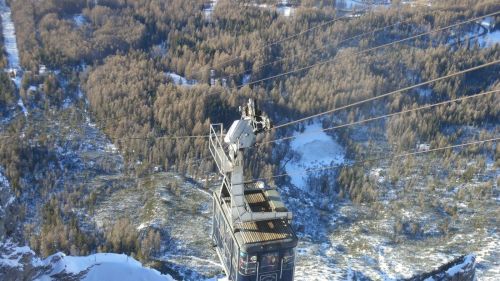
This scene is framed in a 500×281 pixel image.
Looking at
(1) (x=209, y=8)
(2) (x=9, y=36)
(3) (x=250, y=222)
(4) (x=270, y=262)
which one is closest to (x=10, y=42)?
(2) (x=9, y=36)

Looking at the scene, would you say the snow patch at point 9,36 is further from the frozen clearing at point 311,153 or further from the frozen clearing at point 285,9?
the frozen clearing at point 285,9

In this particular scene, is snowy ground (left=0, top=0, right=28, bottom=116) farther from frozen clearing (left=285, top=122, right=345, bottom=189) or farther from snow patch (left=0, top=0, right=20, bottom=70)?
frozen clearing (left=285, top=122, right=345, bottom=189)

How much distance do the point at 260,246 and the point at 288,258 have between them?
185 cm

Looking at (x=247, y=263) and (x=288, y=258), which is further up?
(x=247, y=263)

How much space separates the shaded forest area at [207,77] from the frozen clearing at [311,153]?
Result: 1.77 m

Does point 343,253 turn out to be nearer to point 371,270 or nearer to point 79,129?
point 371,270

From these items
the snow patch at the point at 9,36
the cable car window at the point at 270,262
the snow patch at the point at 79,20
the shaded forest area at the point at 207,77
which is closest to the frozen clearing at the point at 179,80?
the shaded forest area at the point at 207,77

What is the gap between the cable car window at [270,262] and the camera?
2536cm

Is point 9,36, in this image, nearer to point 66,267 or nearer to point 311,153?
point 311,153

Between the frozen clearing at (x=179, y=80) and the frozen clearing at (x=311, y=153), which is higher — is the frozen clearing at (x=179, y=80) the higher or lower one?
the higher one

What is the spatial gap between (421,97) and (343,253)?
37.0m

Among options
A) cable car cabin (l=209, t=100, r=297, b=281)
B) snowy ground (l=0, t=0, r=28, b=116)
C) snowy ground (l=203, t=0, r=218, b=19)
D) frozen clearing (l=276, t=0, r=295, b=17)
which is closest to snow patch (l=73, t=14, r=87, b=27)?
snowy ground (l=0, t=0, r=28, b=116)

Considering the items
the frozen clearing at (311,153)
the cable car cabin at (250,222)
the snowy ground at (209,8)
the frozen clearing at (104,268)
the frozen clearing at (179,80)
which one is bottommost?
the frozen clearing at (311,153)

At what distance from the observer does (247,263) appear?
2519 centimetres
